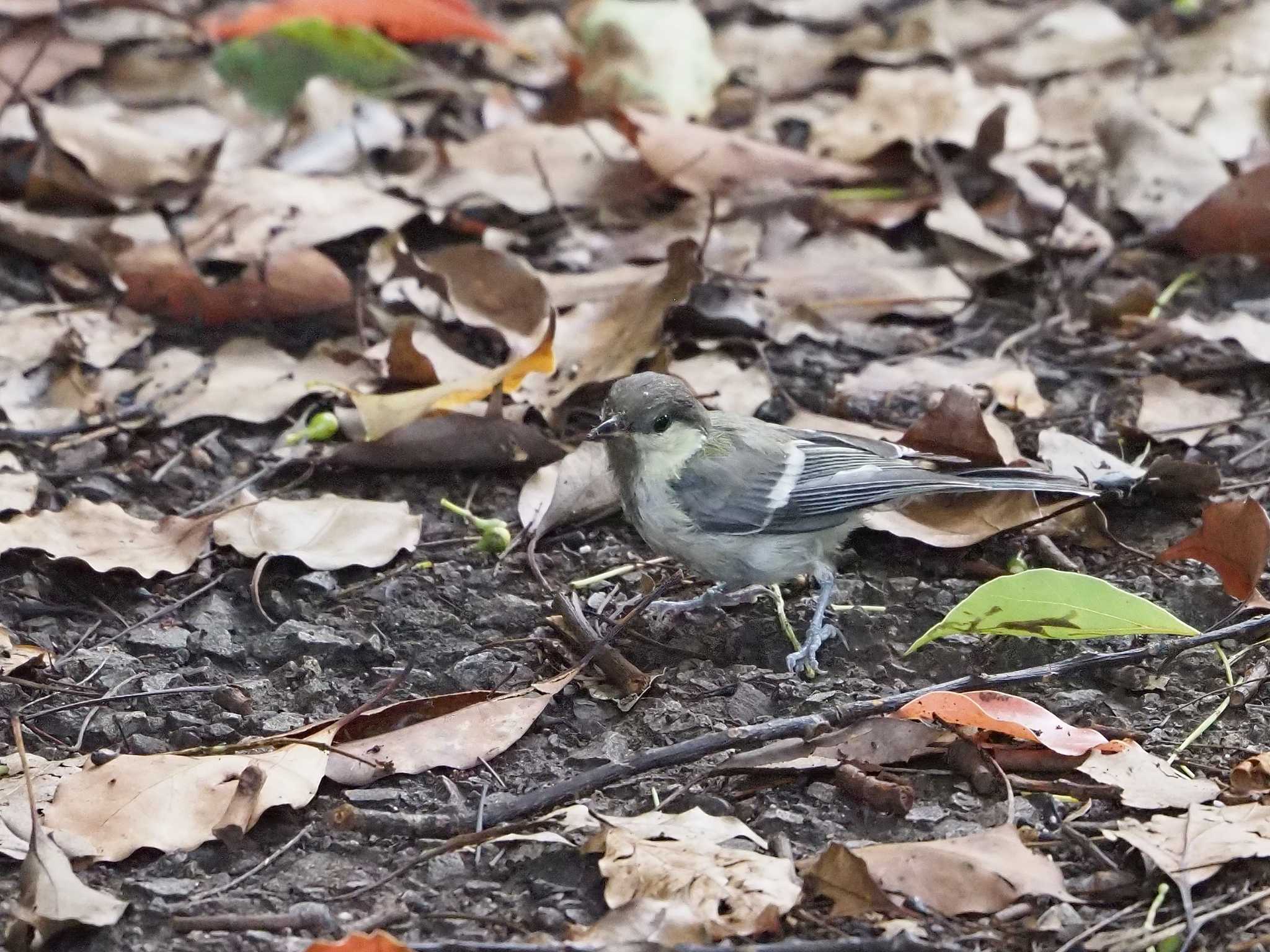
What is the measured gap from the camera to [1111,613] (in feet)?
9.99

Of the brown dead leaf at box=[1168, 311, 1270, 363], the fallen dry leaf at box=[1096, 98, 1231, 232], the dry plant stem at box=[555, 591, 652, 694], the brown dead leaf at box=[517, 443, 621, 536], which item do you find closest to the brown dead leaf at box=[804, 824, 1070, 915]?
the dry plant stem at box=[555, 591, 652, 694]

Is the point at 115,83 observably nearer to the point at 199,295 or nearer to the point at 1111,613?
the point at 199,295

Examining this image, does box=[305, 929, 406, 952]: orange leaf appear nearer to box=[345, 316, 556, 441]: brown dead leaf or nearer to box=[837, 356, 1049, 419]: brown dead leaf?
box=[345, 316, 556, 441]: brown dead leaf

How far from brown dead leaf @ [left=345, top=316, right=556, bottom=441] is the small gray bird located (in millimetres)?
402

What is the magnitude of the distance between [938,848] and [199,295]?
10.4 feet

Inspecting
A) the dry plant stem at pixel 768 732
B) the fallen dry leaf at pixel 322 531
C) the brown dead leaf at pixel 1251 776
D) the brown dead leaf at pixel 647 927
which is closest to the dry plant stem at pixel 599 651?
the dry plant stem at pixel 768 732

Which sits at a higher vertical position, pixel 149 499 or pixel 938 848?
pixel 938 848

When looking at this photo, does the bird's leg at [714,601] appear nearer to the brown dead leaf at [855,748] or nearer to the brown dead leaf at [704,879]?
the brown dead leaf at [855,748]

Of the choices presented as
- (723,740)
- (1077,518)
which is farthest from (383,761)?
(1077,518)

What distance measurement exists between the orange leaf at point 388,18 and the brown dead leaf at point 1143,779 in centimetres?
423

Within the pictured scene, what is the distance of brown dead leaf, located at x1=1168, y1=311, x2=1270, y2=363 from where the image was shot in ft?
14.6

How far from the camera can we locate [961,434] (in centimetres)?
395

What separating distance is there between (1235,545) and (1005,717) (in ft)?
2.69

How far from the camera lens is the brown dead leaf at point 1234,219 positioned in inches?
199
